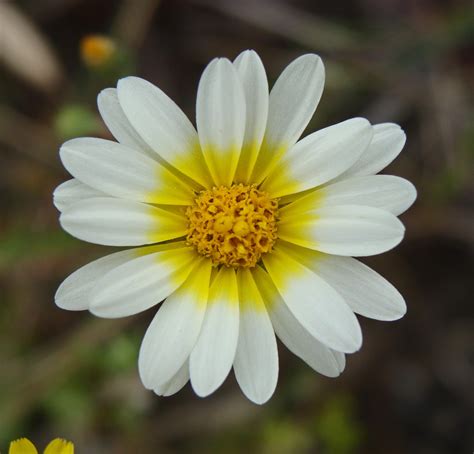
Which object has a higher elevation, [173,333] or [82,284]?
[82,284]

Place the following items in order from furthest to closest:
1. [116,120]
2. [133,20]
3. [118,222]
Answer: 1. [133,20]
2. [116,120]
3. [118,222]

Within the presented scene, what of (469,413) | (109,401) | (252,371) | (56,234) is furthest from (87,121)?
(469,413)

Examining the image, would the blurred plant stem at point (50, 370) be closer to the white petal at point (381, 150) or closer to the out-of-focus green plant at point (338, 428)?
the out-of-focus green plant at point (338, 428)

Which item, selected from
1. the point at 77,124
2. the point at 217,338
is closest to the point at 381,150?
the point at 217,338

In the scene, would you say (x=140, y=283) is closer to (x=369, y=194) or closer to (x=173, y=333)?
(x=173, y=333)

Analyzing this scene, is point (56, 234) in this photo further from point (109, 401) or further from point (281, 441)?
point (281, 441)

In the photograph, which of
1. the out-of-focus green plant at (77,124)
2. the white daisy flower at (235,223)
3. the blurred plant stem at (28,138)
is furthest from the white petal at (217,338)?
the blurred plant stem at (28,138)

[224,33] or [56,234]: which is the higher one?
[224,33]

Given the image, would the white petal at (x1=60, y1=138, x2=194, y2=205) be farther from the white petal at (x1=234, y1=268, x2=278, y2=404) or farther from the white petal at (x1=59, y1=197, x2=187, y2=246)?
the white petal at (x1=234, y1=268, x2=278, y2=404)
